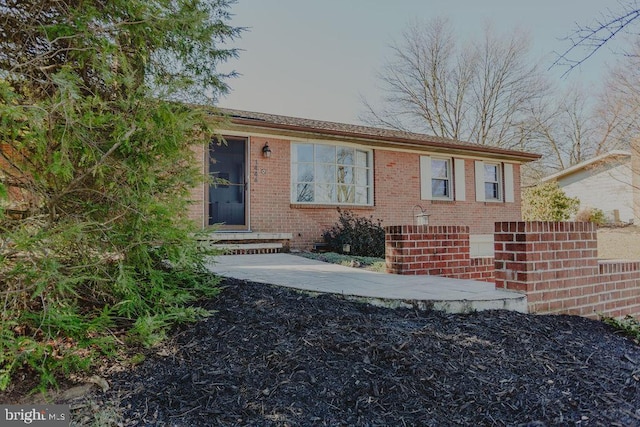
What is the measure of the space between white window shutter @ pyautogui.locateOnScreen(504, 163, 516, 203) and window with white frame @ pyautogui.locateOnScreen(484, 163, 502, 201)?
183 millimetres

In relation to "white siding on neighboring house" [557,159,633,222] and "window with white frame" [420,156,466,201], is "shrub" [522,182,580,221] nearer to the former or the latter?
"white siding on neighboring house" [557,159,633,222]

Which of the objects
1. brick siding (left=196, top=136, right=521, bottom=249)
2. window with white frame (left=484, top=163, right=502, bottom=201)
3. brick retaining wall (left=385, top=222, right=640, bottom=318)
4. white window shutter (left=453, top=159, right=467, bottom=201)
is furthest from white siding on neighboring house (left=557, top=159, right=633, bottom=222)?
brick retaining wall (left=385, top=222, right=640, bottom=318)

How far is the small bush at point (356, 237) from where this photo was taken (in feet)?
26.0

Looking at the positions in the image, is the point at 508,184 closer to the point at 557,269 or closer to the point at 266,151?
the point at 266,151

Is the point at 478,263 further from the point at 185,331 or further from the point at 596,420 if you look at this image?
the point at 185,331

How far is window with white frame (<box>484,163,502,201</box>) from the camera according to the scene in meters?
11.6

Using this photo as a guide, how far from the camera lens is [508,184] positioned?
38.6 ft

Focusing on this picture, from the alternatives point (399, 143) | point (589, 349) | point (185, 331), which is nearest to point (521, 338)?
point (589, 349)

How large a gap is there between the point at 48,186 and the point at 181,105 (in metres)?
1.01

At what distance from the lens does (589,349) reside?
7.83 ft

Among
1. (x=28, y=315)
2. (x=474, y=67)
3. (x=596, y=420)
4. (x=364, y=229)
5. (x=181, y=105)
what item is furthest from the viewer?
(x=474, y=67)

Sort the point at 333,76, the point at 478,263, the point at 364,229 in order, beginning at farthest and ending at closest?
the point at 333,76
the point at 364,229
the point at 478,263

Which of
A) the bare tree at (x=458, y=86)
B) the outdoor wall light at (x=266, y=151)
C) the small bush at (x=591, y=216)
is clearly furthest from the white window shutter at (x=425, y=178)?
the bare tree at (x=458, y=86)

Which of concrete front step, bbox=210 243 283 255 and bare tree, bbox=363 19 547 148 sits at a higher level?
Result: bare tree, bbox=363 19 547 148
